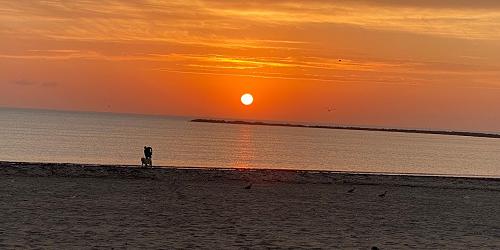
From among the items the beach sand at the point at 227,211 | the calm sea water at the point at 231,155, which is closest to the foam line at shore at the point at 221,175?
the beach sand at the point at 227,211

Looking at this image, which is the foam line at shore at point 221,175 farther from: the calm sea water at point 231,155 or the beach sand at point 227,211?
the calm sea water at point 231,155

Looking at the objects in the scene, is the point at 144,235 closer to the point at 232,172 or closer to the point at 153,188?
the point at 153,188

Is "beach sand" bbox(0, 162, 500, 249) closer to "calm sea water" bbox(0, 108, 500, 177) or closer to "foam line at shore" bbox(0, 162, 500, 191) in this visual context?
"foam line at shore" bbox(0, 162, 500, 191)

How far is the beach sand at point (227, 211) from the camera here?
1480cm

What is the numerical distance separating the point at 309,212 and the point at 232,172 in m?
12.1

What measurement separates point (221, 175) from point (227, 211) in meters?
11.4

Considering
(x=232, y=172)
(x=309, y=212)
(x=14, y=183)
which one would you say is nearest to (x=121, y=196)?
(x=14, y=183)

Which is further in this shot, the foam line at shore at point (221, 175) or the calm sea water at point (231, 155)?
the calm sea water at point (231, 155)

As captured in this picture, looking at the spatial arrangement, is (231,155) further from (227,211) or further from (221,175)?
(227,211)

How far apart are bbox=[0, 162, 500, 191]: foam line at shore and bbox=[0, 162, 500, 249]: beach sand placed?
0.07 metres

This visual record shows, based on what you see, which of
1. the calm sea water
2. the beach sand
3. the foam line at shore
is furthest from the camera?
the calm sea water

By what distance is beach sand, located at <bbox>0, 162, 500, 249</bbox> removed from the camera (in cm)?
1480

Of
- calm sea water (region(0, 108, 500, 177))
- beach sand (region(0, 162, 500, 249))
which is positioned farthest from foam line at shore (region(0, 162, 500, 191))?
calm sea water (region(0, 108, 500, 177))

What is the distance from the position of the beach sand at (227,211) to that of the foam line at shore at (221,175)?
0.07 meters
